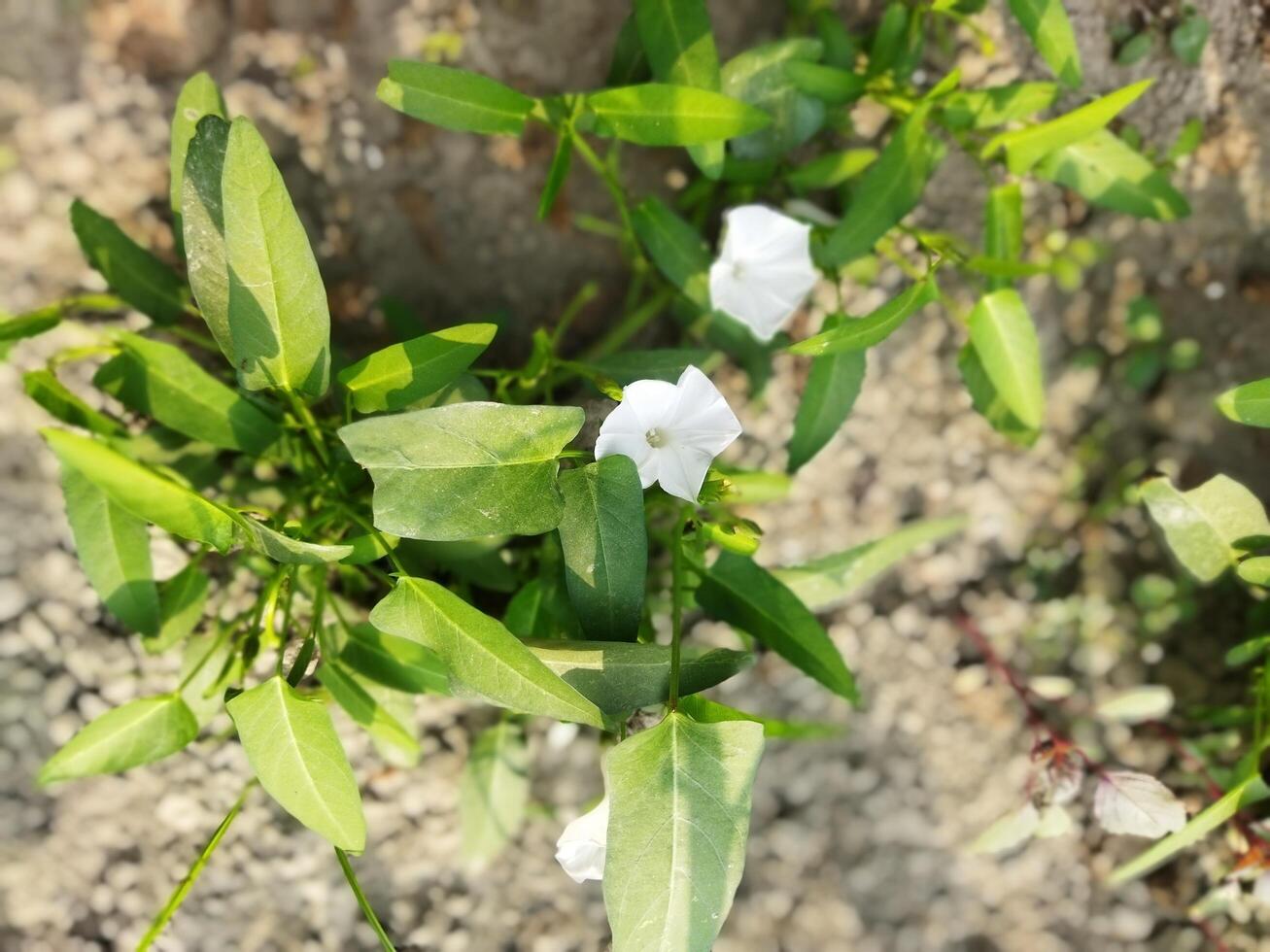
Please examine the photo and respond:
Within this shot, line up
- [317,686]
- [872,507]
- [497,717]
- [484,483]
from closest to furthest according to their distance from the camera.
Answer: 1. [484,483]
2. [317,686]
3. [497,717]
4. [872,507]

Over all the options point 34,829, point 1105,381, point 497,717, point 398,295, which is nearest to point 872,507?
point 1105,381

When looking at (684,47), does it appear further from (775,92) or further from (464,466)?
(464,466)

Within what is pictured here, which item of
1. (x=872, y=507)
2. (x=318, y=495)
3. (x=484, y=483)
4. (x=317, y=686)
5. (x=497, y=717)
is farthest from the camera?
(x=872, y=507)

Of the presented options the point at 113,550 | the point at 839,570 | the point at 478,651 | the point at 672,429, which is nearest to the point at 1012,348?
the point at 839,570

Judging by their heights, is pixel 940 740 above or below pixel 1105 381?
below

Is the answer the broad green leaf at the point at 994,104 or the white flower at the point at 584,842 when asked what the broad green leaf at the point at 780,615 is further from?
the broad green leaf at the point at 994,104

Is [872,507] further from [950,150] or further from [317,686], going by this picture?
[317,686]
